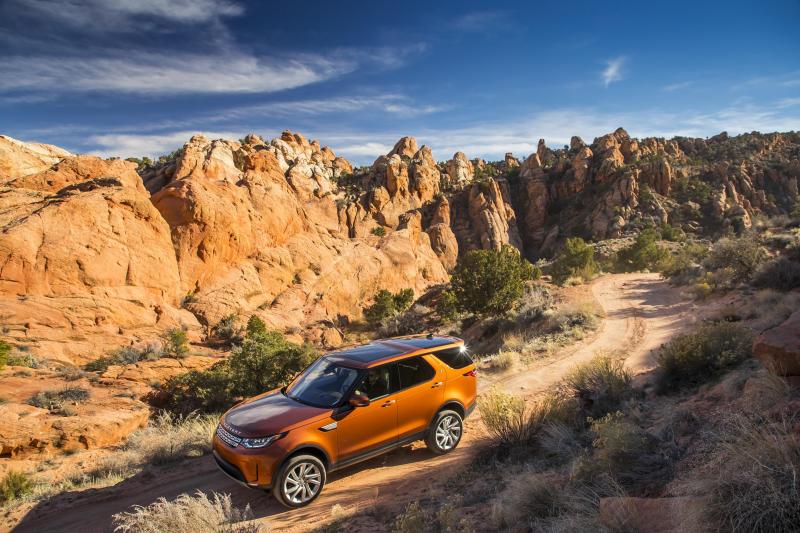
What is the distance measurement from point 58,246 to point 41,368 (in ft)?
29.2

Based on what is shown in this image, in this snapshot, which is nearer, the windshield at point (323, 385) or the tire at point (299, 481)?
the tire at point (299, 481)

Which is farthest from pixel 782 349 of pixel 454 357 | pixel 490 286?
pixel 490 286

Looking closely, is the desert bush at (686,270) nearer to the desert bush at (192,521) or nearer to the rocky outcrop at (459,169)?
the desert bush at (192,521)

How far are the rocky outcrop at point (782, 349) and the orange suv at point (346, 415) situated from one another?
3.99 m

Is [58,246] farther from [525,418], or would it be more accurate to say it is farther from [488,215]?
[488,215]

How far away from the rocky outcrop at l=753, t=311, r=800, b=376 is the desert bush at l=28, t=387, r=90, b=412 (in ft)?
49.4

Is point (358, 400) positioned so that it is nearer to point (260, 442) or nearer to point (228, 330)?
point (260, 442)

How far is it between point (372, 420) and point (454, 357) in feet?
6.26

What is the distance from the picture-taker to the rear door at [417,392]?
6.52 meters

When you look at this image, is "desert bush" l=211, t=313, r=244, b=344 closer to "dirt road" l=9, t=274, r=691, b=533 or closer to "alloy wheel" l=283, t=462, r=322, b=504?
"dirt road" l=9, t=274, r=691, b=533

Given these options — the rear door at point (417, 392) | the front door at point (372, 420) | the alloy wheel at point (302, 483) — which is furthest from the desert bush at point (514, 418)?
the alloy wheel at point (302, 483)

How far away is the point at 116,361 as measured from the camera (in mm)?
18797

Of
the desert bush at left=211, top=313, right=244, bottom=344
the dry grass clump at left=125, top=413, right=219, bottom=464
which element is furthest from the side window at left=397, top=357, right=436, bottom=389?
the desert bush at left=211, top=313, right=244, bottom=344

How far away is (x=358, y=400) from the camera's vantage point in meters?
6.00
